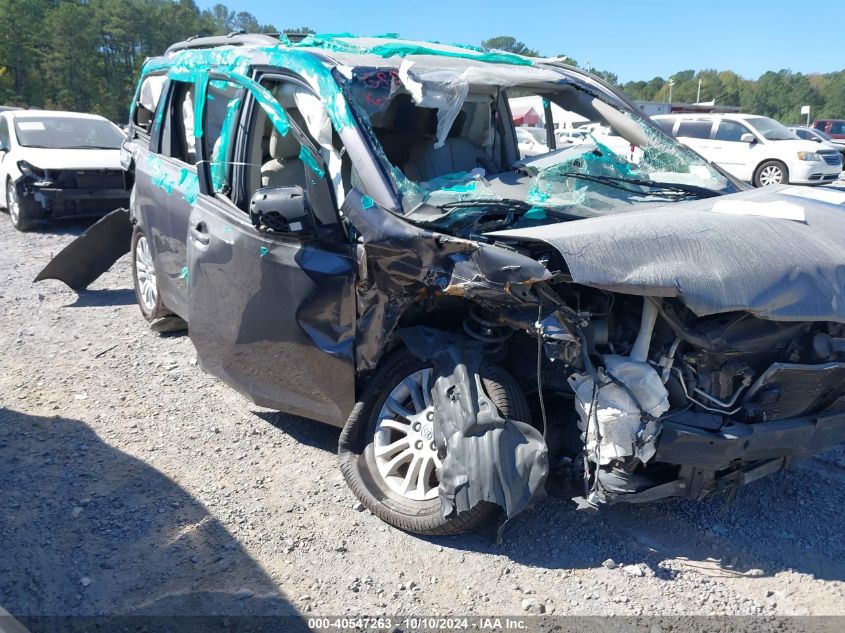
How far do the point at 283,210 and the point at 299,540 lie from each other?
1469 mm

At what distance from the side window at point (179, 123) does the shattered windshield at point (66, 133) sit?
6333 mm

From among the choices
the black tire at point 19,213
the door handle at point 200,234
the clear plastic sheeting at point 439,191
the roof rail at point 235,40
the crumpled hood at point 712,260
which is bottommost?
the black tire at point 19,213

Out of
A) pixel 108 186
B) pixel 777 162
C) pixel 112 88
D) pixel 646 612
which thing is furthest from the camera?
pixel 112 88

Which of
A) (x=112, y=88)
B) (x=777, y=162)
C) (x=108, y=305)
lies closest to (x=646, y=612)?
(x=108, y=305)

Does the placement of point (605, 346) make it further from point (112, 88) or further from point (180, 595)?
point (112, 88)

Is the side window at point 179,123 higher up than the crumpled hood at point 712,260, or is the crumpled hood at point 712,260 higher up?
the side window at point 179,123

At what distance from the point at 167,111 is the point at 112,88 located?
1844 inches

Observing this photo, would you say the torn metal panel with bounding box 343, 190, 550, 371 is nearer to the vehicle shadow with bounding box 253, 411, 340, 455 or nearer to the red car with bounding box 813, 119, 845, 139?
the vehicle shadow with bounding box 253, 411, 340, 455

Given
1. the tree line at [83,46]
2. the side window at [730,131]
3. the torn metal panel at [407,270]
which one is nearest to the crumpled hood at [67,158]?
the torn metal panel at [407,270]

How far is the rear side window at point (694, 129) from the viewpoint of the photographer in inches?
687

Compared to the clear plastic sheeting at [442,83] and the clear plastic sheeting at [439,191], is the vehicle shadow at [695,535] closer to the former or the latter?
the clear plastic sheeting at [439,191]

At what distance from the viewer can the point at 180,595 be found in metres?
2.73

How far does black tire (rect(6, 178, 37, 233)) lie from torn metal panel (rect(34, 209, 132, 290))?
12.6ft

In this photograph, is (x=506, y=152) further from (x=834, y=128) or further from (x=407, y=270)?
(x=834, y=128)
